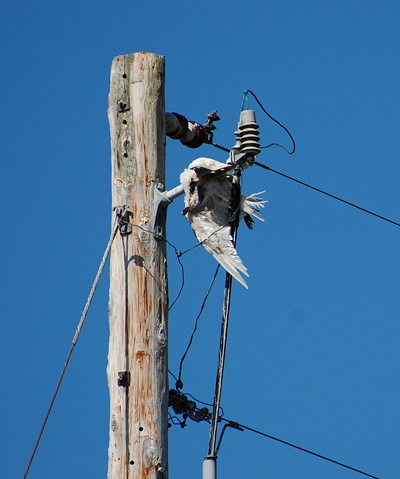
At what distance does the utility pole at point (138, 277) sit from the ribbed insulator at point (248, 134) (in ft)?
2.83

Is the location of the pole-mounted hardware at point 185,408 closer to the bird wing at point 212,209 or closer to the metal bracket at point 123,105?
the bird wing at point 212,209

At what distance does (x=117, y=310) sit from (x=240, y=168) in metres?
1.77

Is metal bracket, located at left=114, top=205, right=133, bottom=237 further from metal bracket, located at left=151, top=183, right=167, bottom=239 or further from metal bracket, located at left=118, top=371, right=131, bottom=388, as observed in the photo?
metal bracket, located at left=118, top=371, right=131, bottom=388

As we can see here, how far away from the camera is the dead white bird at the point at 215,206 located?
8.25m

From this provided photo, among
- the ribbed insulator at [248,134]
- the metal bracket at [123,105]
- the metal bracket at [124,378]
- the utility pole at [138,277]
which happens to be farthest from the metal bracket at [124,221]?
the ribbed insulator at [248,134]

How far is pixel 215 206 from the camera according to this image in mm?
8500

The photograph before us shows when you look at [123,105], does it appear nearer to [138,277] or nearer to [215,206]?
[215,206]

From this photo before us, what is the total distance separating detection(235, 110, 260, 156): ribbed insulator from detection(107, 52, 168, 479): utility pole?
862 mm

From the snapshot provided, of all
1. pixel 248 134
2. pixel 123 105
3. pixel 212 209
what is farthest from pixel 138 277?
pixel 248 134

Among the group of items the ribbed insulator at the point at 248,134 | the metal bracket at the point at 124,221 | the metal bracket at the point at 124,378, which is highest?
the ribbed insulator at the point at 248,134

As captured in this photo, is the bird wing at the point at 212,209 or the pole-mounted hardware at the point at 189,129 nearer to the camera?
the bird wing at the point at 212,209

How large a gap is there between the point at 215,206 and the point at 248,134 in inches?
32.0

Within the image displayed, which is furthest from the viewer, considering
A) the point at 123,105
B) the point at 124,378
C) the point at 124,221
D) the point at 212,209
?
the point at 212,209

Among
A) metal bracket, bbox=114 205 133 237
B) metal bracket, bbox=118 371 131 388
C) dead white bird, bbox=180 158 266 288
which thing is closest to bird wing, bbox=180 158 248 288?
dead white bird, bbox=180 158 266 288
